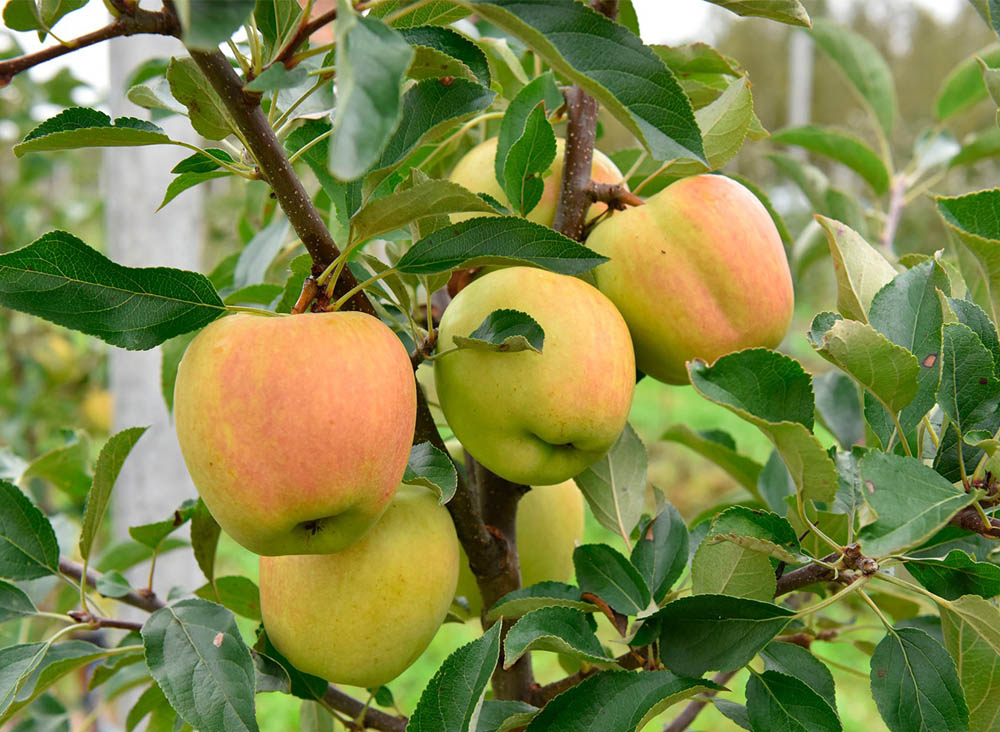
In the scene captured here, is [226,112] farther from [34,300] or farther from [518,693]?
[518,693]

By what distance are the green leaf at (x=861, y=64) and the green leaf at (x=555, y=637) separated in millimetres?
821

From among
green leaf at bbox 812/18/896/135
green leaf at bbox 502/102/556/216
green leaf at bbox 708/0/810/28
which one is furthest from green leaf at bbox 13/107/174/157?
green leaf at bbox 812/18/896/135

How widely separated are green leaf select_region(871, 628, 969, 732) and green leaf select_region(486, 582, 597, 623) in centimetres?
17

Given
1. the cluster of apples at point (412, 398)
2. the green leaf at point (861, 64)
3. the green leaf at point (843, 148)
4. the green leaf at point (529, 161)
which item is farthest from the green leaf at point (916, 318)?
the green leaf at point (861, 64)

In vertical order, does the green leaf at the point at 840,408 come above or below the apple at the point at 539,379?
below

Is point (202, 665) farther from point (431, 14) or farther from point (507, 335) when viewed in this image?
point (431, 14)

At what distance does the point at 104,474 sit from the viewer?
62 cm

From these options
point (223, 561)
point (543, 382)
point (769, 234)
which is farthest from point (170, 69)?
point (223, 561)

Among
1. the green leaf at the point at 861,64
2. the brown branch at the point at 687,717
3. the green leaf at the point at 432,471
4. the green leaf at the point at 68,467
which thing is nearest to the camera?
the green leaf at the point at 432,471

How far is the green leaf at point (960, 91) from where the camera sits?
41.1 inches

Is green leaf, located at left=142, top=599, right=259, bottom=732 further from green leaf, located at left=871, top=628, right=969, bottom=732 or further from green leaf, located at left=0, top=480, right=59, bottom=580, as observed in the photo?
green leaf, located at left=871, top=628, right=969, bottom=732

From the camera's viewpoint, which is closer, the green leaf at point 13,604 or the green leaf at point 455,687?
the green leaf at point 455,687

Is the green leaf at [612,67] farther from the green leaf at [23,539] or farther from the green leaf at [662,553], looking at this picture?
the green leaf at [23,539]

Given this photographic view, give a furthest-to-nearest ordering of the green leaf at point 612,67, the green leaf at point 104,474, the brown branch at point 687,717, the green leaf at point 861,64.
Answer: the green leaf at point 861,64 < the brown branch at point 687,717 < the green leaf at point 104,474 < the green leaf at point 612,67
